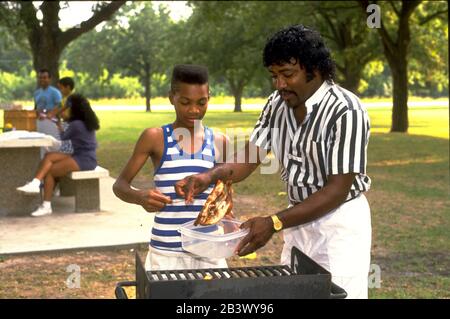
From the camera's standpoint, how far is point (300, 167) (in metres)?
2.77

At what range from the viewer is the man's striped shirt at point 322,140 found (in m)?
2.58

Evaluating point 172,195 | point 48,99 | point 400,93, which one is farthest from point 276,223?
point 400,93

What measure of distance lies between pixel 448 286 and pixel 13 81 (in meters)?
68.2

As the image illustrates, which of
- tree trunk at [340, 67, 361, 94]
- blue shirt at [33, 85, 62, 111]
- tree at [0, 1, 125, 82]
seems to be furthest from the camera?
tree trunk at [340, 67, 361, 94]

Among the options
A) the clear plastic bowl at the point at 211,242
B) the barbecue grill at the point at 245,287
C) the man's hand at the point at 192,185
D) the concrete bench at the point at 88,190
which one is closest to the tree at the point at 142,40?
the concrete bench at the point at 88,190

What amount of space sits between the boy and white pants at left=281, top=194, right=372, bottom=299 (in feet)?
2.15

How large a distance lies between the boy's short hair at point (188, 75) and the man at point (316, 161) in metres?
0.39

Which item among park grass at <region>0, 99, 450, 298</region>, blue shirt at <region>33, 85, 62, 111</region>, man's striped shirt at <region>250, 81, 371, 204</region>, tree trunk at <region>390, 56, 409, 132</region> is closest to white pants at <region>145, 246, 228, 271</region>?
man's striped shirt at <region>250, 81, 371, 204</region>

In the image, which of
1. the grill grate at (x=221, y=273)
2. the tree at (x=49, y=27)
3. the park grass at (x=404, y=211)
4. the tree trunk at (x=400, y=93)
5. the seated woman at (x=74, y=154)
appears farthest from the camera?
the tree trunk at (x=400, y=93)

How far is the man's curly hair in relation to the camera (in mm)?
2586

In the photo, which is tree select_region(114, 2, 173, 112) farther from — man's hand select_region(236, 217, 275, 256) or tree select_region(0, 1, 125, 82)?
man's hand select_region(236, 217, 275, 256)

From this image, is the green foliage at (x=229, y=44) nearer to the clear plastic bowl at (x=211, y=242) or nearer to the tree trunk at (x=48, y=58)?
the tree trunk at (x=48, y=58)

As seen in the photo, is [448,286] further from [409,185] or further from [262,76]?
[262,76]
